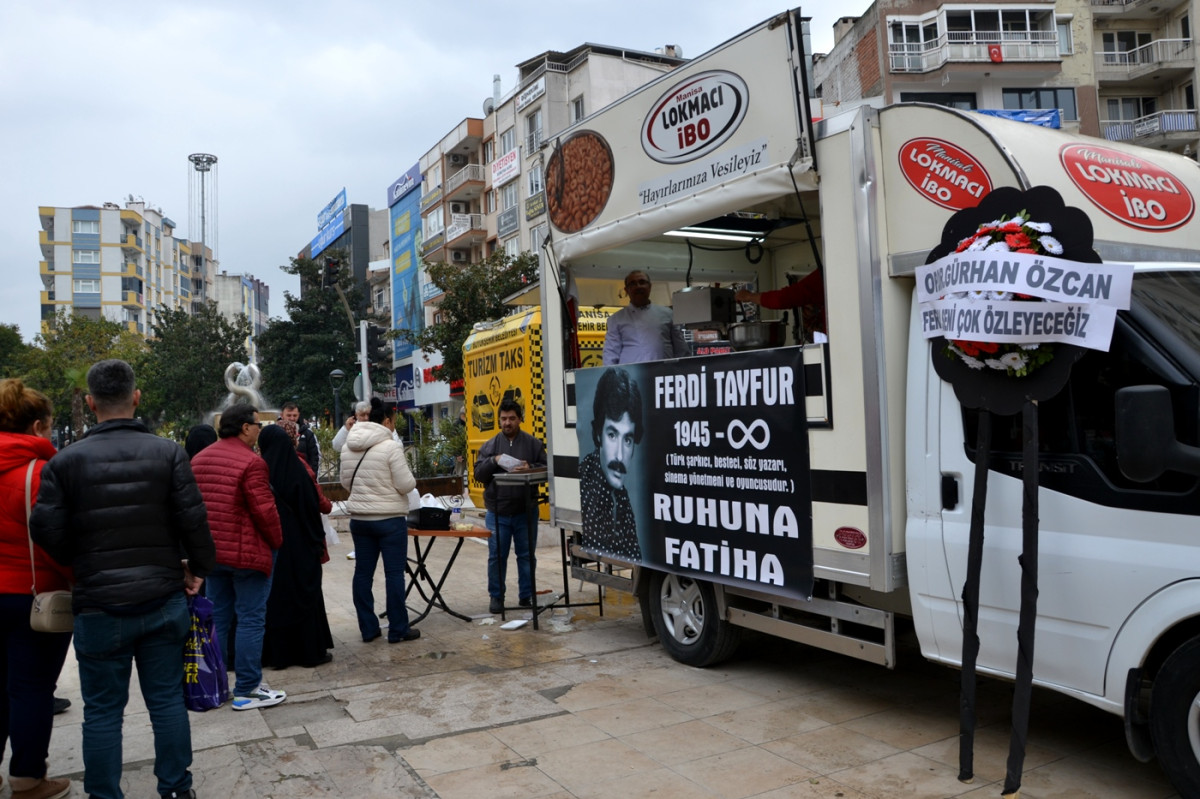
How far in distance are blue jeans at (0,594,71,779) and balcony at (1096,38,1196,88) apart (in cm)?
4315

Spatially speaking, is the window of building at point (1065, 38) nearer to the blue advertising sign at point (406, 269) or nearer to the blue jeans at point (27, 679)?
the blue advertising sign at point (406, 269)

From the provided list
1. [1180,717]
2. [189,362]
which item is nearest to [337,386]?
[189,362]

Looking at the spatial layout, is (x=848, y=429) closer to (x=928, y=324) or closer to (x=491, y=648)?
(x=928, y=324)

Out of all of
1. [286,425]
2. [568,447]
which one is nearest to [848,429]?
[568,447]

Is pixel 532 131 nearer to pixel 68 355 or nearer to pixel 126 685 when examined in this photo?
pixel 68 355

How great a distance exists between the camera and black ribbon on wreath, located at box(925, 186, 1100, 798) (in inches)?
143

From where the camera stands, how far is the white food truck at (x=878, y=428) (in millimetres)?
3578

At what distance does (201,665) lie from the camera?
4539 mm

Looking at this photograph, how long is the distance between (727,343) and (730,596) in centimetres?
167

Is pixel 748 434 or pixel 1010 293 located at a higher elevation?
pixel 1010 293

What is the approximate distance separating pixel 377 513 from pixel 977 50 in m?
36.1

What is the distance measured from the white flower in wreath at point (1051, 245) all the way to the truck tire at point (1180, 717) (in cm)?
152

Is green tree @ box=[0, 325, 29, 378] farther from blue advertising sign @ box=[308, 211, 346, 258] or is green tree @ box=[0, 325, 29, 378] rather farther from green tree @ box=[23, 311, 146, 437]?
blue advertising sign @ box=[308, 211, 346, 258]

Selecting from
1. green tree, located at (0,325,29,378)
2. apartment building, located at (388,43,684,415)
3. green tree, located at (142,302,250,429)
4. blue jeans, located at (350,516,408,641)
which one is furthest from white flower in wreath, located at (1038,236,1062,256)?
green tree, located at (0,325,29,378)
